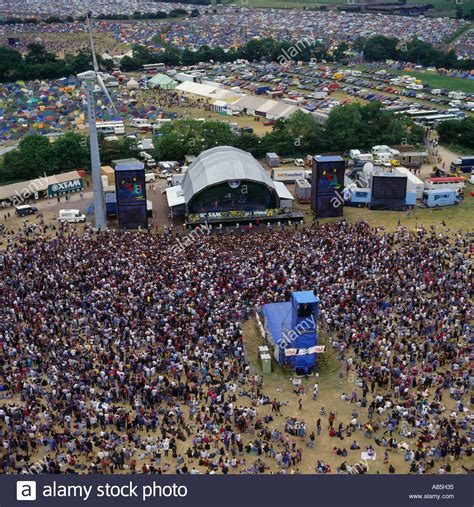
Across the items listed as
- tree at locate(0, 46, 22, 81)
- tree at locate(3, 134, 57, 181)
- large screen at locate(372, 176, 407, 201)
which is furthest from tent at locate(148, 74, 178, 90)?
large screen at locate(372, 176, 407, 201)

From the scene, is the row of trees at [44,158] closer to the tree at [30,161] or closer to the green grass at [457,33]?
the tree at [30,161]

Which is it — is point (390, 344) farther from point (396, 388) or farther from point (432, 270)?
point (432, 270)

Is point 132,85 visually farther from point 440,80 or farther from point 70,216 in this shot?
point 70,216

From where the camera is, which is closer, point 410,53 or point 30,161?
point 30,161

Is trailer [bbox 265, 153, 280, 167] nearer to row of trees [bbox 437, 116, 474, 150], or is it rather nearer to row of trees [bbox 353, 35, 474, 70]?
row of trees [bbox 437, 116, 474, 150]

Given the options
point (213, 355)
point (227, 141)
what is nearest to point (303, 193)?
point (227, 141)

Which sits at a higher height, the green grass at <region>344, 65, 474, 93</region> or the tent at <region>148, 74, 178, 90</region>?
the tent at <region>148, 74, 178, 90</region>

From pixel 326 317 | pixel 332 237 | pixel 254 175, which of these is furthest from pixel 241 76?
pixel 326 317
